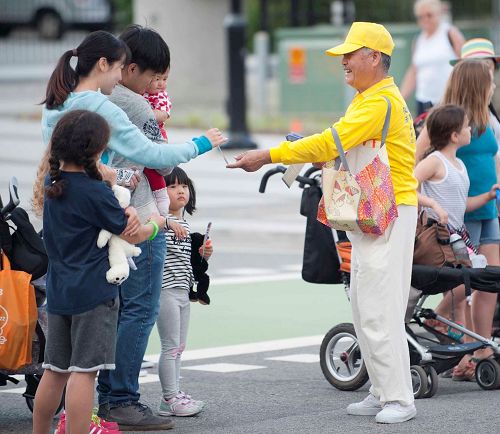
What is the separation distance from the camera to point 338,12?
29.4 meters

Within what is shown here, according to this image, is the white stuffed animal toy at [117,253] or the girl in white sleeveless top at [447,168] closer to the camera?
the white stuffed animal toy at [117,253]

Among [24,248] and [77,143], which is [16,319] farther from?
[77,143]

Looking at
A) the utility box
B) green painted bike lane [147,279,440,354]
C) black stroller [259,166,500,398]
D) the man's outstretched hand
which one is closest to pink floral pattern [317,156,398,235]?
the man's outstretched hand

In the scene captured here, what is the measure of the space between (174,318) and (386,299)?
41.2 inches

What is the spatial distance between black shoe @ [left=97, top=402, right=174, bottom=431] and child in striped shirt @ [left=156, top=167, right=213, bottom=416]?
0.32 metres

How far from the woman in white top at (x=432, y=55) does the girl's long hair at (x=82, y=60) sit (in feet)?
25.8

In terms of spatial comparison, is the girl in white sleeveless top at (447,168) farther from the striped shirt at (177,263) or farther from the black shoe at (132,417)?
the black shoe at (132,417)

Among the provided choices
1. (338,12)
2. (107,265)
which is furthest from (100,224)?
(338,12)

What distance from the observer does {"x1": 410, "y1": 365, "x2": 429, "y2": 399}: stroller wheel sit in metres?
7.50

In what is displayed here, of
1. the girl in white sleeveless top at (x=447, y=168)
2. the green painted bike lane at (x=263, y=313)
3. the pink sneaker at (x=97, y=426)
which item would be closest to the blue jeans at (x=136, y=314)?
the pink sneaker at (x=97, y=426)

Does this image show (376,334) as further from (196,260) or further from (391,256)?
(196,260)

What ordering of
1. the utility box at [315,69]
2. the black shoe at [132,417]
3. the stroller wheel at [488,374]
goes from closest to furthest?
the black shoe at [132,417] < the stroller wheel at [488,374] < the utility box at [315,69]

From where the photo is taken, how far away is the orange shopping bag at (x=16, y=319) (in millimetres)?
6539

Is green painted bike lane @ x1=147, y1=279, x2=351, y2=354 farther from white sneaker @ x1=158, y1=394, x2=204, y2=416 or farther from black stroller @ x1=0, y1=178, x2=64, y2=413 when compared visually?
black stroller @ x1=0, y1=178, x2=64, y2=413
